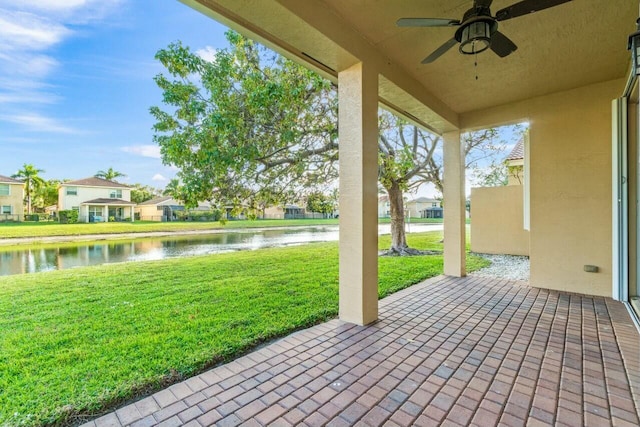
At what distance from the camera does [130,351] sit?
250 centimetres

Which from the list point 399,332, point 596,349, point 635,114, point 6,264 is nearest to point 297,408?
point 399,332

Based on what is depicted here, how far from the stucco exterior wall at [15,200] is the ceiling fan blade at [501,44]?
108 ft

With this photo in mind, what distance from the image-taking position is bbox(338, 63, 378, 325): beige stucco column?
3.09 meters

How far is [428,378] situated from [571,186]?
13.3ft

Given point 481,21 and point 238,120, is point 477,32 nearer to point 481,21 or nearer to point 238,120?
point 481,21

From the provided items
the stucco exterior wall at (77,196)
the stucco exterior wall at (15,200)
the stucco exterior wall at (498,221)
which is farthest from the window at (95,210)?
the stucco exterior wall at (498,221)

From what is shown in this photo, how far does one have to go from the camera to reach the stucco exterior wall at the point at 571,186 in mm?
4074

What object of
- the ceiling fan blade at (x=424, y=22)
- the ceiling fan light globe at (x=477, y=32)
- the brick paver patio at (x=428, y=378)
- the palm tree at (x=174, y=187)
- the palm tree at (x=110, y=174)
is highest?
the palm tree at (x=110, y=174)

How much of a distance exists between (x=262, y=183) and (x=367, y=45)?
4.23 metres

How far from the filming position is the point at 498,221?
8562mm

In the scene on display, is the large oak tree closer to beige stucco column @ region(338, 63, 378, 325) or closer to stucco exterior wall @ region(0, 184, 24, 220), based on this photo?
beige stucco column @ region(338, 63, 378, 325)

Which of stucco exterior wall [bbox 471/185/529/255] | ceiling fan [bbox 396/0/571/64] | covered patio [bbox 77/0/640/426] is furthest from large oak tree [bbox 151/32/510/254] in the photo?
stucco exterior wall [bbox 471/185/529/255]

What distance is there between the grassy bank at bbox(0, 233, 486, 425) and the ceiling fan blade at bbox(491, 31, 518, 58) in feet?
10.4

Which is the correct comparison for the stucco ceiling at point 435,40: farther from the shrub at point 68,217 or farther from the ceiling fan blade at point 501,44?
the shrub at point 68,217
